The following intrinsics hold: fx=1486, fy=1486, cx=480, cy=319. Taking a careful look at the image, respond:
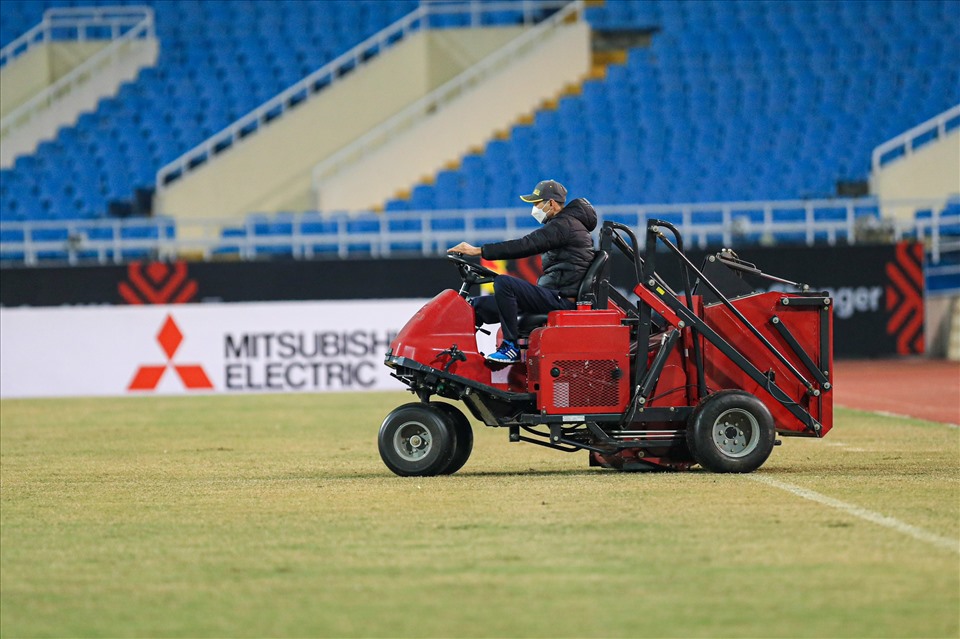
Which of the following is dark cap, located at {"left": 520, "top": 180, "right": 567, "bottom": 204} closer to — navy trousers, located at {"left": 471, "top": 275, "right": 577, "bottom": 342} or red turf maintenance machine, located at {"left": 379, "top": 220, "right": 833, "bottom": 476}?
red turf maintenance machine, located at {"left": 379, "top": 220, "right": 833, "bottom": 476}

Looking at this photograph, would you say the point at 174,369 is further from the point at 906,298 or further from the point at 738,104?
the point at 738,104

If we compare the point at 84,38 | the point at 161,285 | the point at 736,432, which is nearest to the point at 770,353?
the point at 736,432

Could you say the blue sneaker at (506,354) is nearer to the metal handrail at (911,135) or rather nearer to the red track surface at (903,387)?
the red track surface at (903,387)

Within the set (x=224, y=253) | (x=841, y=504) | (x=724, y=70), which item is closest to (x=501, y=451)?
(x=841, y=504)

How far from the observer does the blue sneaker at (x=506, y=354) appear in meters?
9.82

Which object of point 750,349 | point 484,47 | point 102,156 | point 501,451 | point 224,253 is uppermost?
point 484,47

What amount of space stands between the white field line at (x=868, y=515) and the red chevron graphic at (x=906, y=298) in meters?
16.1

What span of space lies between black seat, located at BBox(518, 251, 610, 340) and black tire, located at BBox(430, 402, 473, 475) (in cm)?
70

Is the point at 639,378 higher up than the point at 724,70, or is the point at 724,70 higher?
the point at 724,70

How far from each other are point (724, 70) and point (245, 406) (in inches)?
578

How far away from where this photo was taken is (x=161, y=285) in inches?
945

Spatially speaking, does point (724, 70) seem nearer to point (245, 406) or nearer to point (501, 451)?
point (245, 406)

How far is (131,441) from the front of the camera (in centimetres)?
1409

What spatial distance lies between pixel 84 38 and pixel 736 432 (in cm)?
2537
